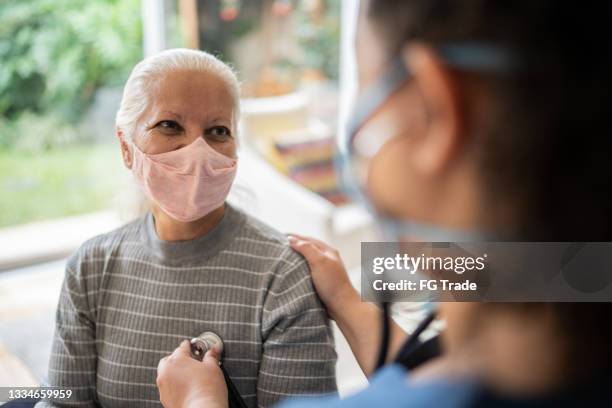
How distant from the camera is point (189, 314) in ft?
4.15

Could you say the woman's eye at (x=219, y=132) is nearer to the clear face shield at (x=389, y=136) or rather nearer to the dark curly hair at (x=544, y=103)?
the clear face shield at (x=389, y=136)

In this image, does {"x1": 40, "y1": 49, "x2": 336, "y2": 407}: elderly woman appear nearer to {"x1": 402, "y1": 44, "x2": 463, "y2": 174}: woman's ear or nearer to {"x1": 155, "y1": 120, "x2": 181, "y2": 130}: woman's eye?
{"x1": 155, "y1": 120, "x2": 181, "y2": 130}: woman's eye

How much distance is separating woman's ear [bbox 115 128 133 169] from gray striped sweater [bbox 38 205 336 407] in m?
0.12

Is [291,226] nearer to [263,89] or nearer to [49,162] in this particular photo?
[263,89]

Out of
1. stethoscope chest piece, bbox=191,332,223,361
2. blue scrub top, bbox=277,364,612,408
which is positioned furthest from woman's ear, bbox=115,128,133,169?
blue scrub top, bbox=277,364,612,408

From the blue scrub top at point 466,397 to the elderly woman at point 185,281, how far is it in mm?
619

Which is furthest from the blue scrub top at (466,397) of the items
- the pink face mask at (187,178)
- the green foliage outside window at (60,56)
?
the green foliage outside window at (60,56)

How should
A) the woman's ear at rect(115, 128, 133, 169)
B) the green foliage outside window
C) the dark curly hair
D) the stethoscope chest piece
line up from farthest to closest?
the green foliage outside window → the woman's ear at rect(115, 128, 133, 169) → the stethoscope chest piece → the dark curly hair

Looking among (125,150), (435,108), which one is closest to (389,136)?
(435,108)

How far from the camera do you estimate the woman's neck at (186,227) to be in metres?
1.32

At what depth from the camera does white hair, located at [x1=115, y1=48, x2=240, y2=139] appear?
126cm

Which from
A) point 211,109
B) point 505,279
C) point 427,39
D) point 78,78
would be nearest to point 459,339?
point 505,279

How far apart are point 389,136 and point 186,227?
2.69 feet

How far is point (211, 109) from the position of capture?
4.12 ft
